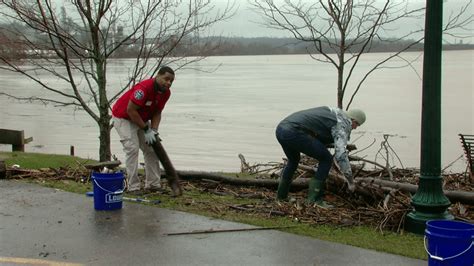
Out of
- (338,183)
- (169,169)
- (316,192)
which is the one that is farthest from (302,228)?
(169,169)

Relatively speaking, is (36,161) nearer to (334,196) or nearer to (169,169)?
(169,169)

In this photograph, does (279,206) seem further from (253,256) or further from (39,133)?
(39,133)

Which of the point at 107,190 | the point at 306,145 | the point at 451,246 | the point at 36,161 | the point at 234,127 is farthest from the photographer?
the point at 234,127

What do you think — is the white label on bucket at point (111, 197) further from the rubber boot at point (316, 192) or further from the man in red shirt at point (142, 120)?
the rubber boot at point (316, 192)

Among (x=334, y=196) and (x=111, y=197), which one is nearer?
(x=111, y=197)

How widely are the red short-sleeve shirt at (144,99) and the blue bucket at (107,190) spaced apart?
107cm

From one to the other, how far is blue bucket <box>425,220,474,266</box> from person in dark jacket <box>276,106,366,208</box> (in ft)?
7.69

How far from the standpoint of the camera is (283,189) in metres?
7.95

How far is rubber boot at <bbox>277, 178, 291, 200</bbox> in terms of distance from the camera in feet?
26.0

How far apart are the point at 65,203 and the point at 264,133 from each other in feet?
63.5

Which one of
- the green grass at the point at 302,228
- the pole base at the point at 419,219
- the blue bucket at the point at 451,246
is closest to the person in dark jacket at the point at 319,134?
the green grass at the point at 302,228

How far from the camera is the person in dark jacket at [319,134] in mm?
7383

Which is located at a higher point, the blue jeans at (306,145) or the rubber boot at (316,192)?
the blue jeans at (306,145)

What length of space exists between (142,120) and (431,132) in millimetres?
3605
